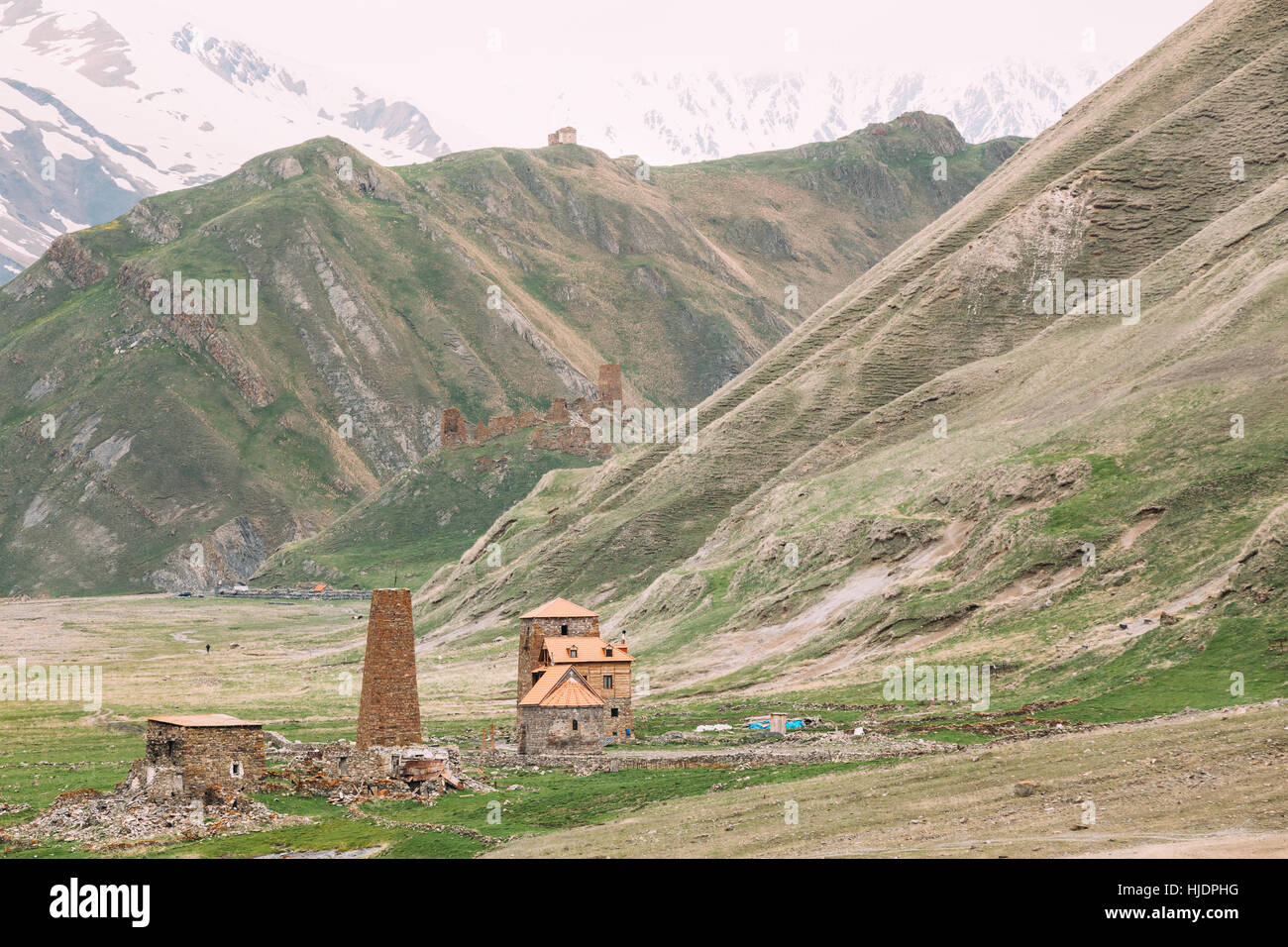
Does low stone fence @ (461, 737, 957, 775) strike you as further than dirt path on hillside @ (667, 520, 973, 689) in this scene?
No

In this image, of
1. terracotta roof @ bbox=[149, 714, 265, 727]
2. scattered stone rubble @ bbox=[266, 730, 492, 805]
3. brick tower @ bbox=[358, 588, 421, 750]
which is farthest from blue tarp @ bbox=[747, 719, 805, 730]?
terracotta roof @ bbox=[149, 714, 265, 727]

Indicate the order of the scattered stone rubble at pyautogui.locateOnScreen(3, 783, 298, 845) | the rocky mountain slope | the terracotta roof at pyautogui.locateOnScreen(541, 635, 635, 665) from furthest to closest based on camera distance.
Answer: the rocky mountain slope
the terracotta roof at pyautogui.locateOnScreen(541, 635, 635, 665)
the scattered stone rubble at pyautogui.locateOnScreen(3, 783, 298, 845)

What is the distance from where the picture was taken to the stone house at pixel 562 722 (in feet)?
216

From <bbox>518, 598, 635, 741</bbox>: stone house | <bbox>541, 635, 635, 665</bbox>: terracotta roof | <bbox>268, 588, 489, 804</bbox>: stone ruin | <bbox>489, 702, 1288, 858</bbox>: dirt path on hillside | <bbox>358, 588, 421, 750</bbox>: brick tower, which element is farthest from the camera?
<bbox>541, 635, 635, 665</bbox>: terracotta roof

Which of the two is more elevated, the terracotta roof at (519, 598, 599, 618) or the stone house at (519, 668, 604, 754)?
the terracotta roof at (519, 598, 599, 618)

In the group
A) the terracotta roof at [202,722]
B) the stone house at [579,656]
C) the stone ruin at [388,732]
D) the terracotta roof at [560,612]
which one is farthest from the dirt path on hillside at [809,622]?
the terracotta roof at [202,722]

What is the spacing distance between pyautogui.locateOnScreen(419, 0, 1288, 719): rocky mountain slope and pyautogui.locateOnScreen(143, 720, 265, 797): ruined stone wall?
32.2 meters

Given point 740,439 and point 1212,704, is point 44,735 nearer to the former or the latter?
point 1212,704

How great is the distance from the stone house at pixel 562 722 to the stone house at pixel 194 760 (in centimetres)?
1514

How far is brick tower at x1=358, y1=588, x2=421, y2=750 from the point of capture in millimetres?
55188

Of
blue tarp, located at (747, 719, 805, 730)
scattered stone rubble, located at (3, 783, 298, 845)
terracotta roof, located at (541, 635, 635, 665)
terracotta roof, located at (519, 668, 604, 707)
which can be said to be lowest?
scattered stone rubble, located at (3, 783, 298, 845)

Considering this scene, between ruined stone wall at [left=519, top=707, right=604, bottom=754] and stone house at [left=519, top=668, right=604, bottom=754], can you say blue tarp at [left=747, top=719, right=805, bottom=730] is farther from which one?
ruined stone wall at [left=519, top=707, right=604, bottom=754]

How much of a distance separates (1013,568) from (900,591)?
316 inches
